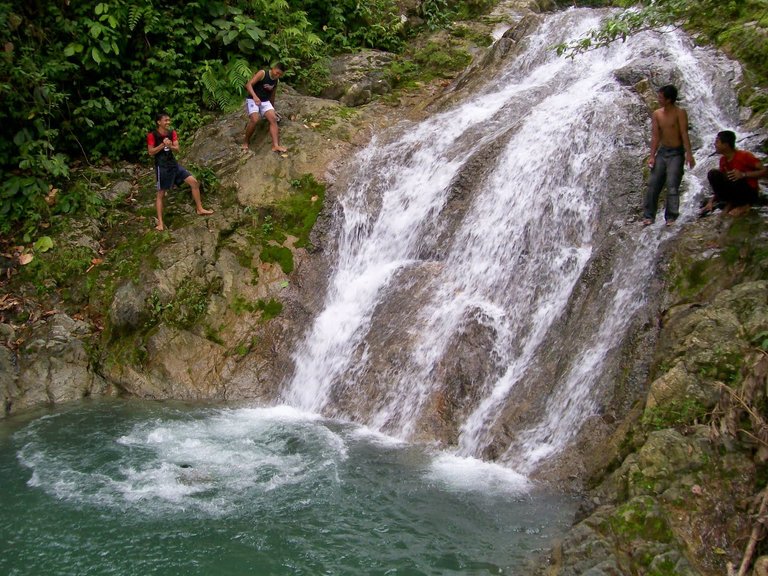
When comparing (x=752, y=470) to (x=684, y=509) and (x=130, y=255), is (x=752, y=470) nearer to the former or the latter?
(x=684, y=509)

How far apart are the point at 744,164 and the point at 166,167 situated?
8252mm

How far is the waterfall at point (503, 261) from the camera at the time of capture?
7719 mm

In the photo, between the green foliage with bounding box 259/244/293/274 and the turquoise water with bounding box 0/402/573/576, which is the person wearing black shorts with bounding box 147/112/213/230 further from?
the turquoise water with bounding box 0/402/573/576

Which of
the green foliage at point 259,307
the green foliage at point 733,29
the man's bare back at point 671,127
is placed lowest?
the green foliage at point 259,307

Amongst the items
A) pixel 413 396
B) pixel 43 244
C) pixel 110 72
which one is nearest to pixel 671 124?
pixel 413 396

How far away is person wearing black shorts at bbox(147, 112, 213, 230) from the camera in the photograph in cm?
1030

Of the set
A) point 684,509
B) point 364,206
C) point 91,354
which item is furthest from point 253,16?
point 684,509

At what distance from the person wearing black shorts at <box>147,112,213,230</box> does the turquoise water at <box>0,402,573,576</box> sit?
397 cm

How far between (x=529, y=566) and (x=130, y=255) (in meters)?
7.99

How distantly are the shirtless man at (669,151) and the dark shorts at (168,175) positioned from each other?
23.5ft

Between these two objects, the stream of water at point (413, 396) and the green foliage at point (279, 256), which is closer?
the stream of water at point (413, 396)

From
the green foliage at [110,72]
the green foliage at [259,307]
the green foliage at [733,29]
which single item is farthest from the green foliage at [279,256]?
the green foliage at [733,29]

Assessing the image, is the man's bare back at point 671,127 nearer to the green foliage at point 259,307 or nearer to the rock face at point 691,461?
the rock face at point 691,461

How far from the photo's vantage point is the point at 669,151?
7863mm
